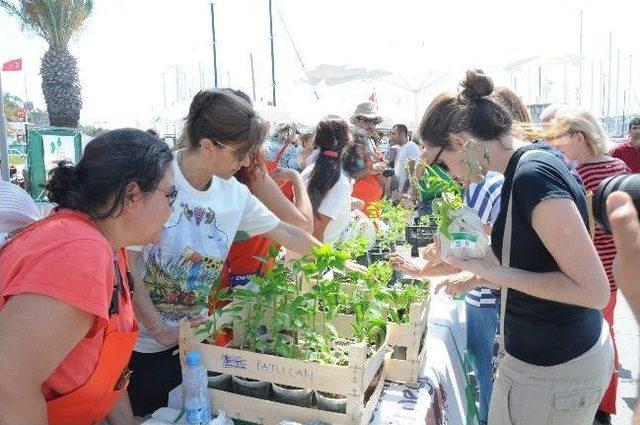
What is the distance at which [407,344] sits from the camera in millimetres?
1746

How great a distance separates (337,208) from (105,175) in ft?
7.07

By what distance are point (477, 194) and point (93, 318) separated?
6.46 feet

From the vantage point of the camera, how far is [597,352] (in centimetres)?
167

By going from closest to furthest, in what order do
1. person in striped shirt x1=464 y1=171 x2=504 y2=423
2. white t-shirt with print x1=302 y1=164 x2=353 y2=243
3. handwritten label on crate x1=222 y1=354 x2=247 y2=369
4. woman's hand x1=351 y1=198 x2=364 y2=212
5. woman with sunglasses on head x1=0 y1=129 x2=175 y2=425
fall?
1. woman with sunglasses on head x1=0 y1=129 x2=175 y2=425
2. handwritten label on crate x1=222 y1=354 x2=247 y2=369
3. person in striped shirt x1=464 y1=171 x2=504 y2=423
4. white t-shirt with print x1=302 y1=164 x2=353 y2=243
5. woman's hand x1=351 y1=198 x2=364 y2=212

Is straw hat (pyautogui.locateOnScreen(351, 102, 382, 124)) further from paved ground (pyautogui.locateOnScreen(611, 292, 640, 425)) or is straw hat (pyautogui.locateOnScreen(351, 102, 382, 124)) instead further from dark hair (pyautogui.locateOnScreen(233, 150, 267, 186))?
dark hair (pyautogui.locateOnScreen(233, 150, 267, 186))

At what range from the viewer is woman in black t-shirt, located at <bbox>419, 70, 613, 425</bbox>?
1.45 meters

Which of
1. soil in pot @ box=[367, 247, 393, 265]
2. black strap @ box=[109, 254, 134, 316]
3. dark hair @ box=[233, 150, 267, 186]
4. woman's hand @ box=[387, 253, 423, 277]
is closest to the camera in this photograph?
black strap @ box=[109, 254, 134, 316]

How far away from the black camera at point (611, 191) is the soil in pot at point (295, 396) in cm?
88

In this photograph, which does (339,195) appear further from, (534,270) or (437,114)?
(534,270)

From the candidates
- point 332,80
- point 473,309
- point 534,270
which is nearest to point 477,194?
point 473,309

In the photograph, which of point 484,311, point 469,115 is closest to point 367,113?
point 484,311

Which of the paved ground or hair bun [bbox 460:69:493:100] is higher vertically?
hair bun [bbox 460:69:493:100]

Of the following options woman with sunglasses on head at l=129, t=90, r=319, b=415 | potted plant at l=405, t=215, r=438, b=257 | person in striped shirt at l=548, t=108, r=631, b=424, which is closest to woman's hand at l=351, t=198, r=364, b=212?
potted plant at l=405, t=215, r=438, b=257

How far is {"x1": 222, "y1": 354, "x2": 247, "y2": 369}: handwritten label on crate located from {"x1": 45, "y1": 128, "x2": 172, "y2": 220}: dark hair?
1.76 ft
